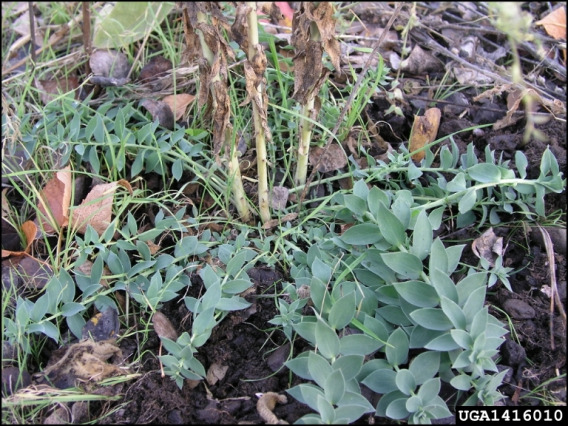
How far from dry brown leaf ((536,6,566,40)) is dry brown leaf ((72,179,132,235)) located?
1674 millimetres

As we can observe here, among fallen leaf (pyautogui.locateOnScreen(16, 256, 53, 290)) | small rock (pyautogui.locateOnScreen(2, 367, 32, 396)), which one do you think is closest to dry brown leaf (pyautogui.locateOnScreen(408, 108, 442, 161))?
fallen leaf (pyautogui.locateOnScreen(16, 256, 53, 290))

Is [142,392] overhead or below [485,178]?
below

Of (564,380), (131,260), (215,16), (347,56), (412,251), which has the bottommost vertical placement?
(564,380)

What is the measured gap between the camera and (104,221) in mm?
1660

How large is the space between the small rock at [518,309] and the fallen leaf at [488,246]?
0.43 feet

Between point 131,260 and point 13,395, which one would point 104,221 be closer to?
point 131,260

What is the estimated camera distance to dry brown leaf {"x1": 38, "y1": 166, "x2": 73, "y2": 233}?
5.53 ft

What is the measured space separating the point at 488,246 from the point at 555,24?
1146 mm

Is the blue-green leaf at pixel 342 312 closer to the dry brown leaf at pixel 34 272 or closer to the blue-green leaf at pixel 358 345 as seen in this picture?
the blue-green leaf at pixel 358 345

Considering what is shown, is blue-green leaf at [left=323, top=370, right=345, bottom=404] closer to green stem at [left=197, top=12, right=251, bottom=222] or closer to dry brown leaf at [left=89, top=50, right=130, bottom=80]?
green stem at [left=197, top=12, right=251, bottom=222]

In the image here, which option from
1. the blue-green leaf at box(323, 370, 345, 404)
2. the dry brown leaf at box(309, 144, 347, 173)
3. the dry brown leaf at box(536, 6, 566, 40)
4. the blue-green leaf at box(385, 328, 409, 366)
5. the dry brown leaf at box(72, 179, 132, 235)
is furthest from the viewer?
the dry brown leaf at box(536, 6, 566, 40)

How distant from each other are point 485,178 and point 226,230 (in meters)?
0.73

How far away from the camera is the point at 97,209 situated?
5.45ft

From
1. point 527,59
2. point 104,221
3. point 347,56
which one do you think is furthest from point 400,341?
point 527,59
